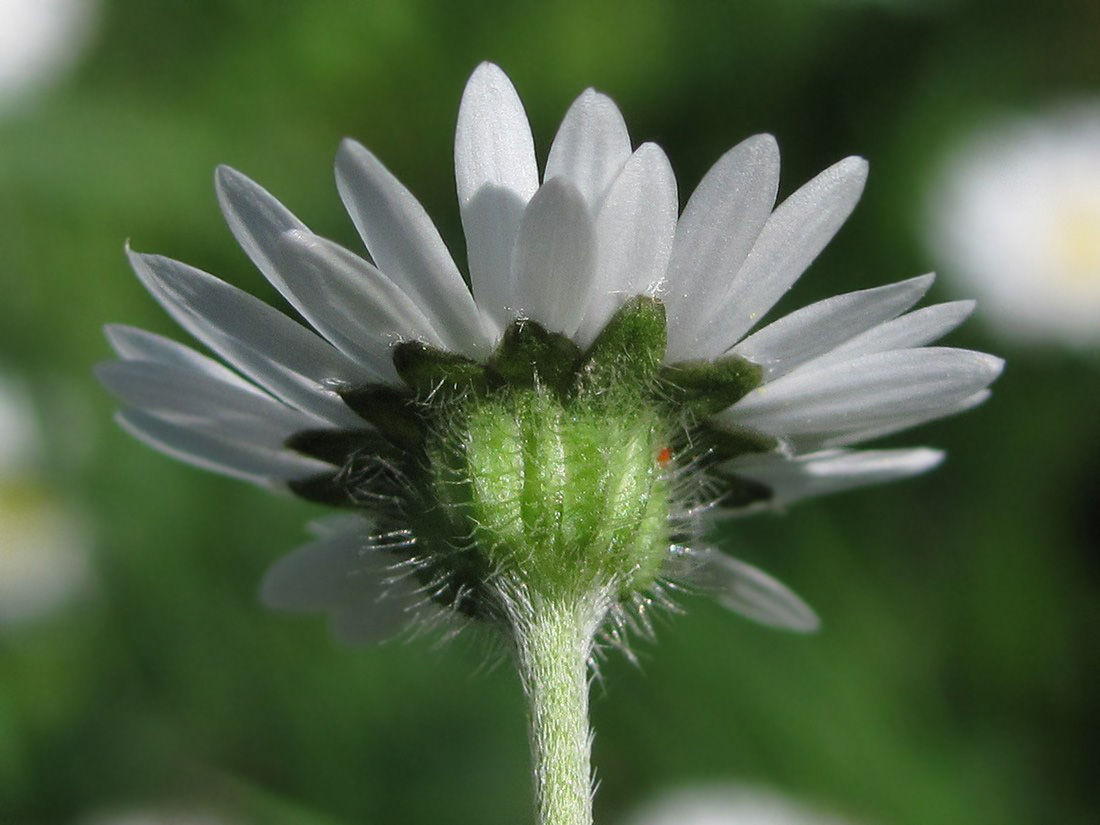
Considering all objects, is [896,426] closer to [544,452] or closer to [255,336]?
[544,452]

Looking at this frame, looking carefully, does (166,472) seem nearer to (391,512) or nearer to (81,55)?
(81,55)

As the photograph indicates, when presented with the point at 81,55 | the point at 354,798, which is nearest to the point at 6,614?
the point at 354,798

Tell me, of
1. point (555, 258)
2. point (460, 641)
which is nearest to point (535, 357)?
point (555, 258)

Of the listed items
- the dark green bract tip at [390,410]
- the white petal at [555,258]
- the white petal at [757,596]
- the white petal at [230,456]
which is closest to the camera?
the white petal at [555,258]

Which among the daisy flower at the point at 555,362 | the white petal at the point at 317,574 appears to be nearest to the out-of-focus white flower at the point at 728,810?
the white petal at the point at 317,574

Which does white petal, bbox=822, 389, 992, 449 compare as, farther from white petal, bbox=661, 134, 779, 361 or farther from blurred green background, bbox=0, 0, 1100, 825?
blurred green background, bbox=0, 0, 1100, 825

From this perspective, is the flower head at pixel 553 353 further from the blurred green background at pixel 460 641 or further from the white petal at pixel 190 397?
the blurred green background at pixel 460 641

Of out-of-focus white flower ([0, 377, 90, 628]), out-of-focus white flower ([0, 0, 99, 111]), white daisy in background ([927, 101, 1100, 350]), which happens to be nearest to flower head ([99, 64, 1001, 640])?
out-of-focus white flower ([0, 377, 90, 628])
